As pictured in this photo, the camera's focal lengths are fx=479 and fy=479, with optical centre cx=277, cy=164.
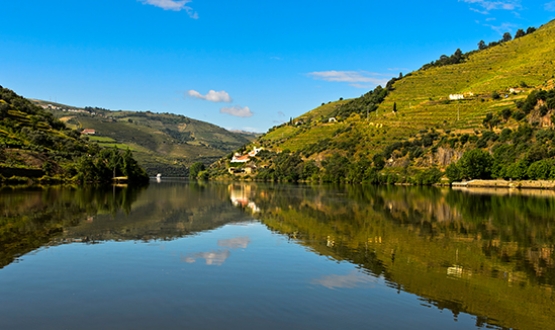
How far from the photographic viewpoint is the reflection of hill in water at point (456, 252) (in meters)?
15.1

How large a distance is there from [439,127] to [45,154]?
336 feet

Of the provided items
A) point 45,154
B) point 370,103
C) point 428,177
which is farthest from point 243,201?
point 370,103

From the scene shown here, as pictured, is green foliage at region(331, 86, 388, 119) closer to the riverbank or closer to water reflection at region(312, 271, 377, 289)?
the riverbank

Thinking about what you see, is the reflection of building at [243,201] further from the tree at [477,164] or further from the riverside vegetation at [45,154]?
the tree at [477,164]

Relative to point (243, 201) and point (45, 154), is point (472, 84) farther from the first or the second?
point (45, 154)

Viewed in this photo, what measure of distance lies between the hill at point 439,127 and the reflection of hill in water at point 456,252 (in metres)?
67.5

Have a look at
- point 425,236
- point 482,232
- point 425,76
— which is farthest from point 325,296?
point 425,76

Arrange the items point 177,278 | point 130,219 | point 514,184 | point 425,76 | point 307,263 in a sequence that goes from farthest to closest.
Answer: point 425,76, point 514,184, point 130,219, point 307,263, point 177,278

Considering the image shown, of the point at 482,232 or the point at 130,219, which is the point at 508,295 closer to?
the point at 482,232

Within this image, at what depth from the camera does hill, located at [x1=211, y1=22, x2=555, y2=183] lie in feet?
369

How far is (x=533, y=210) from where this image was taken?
4575cm

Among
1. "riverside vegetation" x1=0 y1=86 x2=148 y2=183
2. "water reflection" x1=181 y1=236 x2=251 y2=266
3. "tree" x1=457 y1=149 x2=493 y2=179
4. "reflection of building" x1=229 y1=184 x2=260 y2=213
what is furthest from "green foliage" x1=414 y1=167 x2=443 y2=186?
"water reflection" x1=181 y1=236 x2=251 y2=266

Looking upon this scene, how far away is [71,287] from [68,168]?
89.4m

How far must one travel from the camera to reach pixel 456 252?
23594 mm
